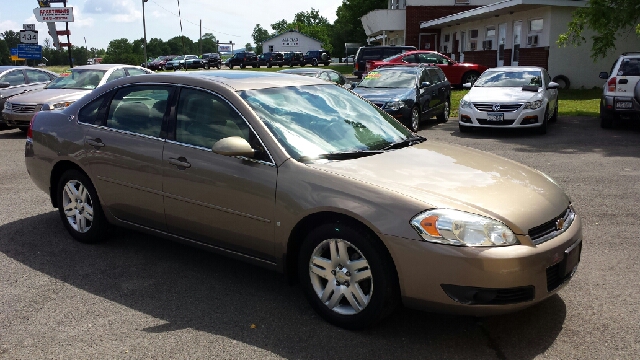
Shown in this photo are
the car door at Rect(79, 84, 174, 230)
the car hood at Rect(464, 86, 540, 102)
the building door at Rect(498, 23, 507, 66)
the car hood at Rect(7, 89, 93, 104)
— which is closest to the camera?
the car door at Rect(79, 84, 174, 230)

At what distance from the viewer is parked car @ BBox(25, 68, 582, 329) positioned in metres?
3.40

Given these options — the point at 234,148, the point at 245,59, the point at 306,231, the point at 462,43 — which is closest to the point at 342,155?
the point at 306,231

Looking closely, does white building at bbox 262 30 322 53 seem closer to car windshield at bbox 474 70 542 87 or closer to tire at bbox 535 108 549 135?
car windshield at bbox 474 70 542 87

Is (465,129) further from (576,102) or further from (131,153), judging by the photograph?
(131,153)

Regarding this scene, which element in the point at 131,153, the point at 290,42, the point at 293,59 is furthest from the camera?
the point at 290,42

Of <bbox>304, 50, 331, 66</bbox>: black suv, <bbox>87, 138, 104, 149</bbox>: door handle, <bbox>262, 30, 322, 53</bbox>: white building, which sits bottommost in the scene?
<bbox>87, 138, 104, 149</bbox>: door handle

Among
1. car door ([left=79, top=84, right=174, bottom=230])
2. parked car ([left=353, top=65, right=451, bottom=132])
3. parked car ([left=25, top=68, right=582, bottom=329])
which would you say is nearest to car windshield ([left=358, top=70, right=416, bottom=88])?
parked car ([left=353, top=65, right=451, bottom=132])

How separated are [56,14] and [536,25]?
33402mm

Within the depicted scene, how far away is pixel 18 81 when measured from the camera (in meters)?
16.5

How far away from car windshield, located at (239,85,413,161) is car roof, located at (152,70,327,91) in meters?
0.08

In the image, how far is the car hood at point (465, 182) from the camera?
137 inches

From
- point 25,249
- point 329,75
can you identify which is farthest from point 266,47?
point 25,249

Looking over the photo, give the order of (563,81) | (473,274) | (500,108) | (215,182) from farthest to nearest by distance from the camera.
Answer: (563,81), (500,108), (215,182), (473,274)

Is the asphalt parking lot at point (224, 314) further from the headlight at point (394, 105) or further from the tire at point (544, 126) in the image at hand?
the tire at point (544, 126)
